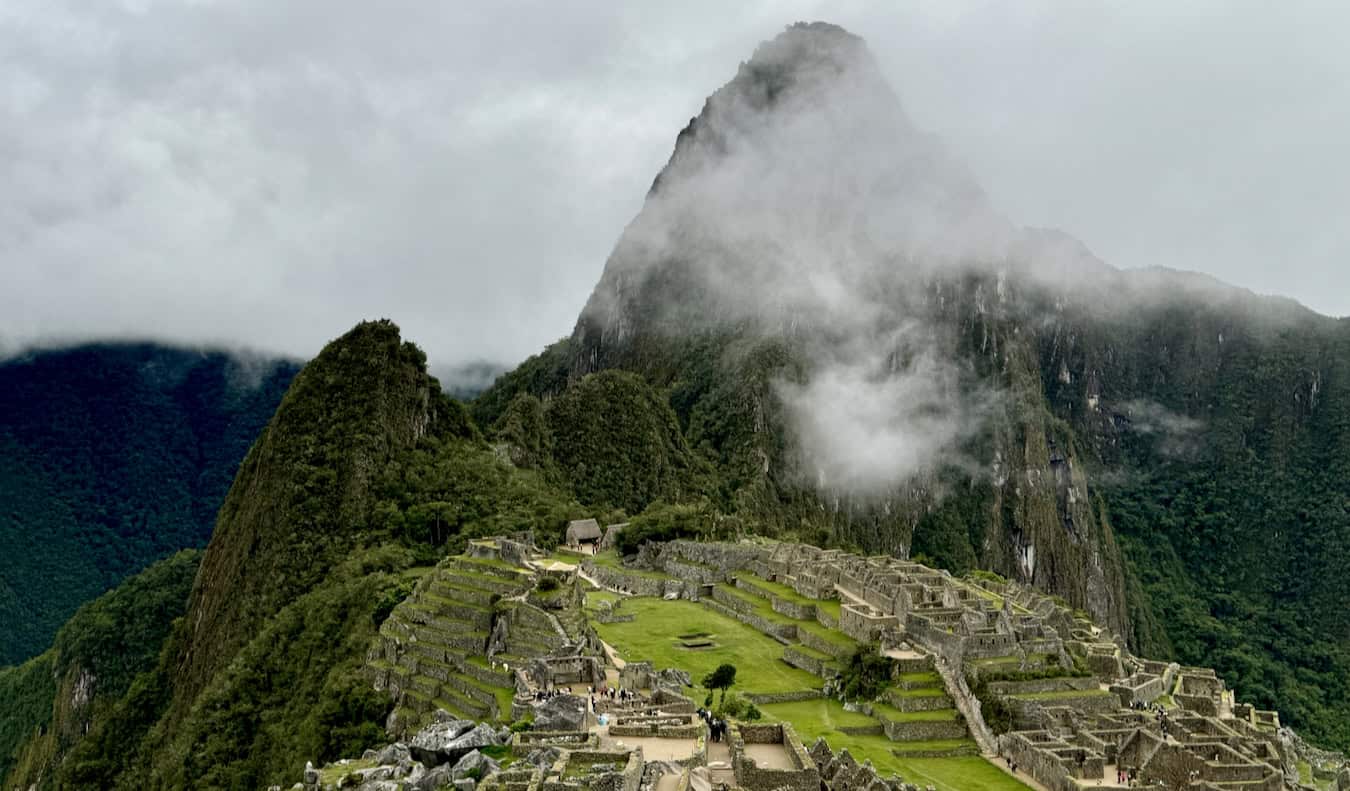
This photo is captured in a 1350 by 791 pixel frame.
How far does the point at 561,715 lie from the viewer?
26266 mm

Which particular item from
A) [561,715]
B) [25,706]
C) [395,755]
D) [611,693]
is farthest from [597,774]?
[25,706]

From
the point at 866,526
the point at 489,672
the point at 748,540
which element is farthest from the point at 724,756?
the point at 866,526

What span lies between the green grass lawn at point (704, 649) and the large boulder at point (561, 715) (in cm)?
1863

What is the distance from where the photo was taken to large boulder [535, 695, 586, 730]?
25.9 m

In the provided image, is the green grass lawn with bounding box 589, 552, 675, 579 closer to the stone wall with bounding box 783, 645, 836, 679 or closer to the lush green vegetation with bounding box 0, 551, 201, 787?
the stone wall with bounding box 783, 645, 836, 679

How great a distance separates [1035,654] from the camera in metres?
51.2

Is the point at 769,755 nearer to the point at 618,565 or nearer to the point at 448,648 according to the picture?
the point at 448,648

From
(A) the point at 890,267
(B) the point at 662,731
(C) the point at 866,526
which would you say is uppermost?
(A) the point at 890,267

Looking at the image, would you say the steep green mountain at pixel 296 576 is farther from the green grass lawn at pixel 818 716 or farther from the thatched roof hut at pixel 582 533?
the green grass lawn at pixel 818 716

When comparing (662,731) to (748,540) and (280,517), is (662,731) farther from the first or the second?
(280,517)

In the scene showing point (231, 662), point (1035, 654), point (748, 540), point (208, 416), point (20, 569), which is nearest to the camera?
point (1035, 654)

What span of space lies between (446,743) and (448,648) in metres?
26.6

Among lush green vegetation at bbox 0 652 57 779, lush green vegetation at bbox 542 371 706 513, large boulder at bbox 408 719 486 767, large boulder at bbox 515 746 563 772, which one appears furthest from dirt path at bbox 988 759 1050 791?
lush green vegetation at bbox 0 652 57 779

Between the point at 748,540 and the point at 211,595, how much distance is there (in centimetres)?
4202
